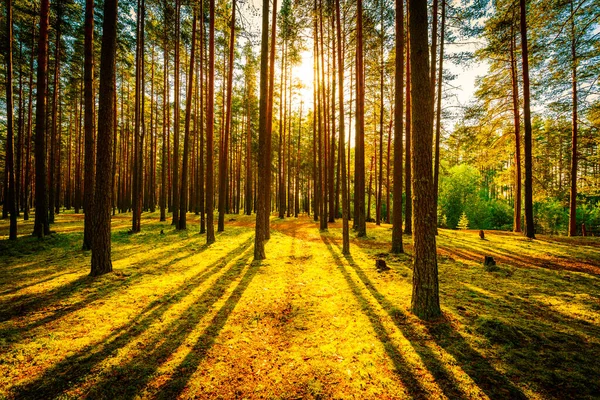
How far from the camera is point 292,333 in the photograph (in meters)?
3.78

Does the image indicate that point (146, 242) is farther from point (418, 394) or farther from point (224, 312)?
point (418, 394)

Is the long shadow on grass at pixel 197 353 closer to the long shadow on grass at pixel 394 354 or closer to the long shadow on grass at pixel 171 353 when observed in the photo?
the long shadow on grass at pixel 171 353

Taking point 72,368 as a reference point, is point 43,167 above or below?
above

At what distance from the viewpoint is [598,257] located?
8219mm

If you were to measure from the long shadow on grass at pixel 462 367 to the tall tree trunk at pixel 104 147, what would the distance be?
753cm

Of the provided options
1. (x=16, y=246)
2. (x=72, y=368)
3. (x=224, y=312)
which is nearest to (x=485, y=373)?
(x=224, y=312)

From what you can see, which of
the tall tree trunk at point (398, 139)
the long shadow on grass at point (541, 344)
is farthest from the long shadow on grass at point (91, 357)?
the tall tree trunk at point (398, 139)

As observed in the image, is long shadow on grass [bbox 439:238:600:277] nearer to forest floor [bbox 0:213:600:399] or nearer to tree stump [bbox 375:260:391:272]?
forest floor [bbox 0:213:600:399]

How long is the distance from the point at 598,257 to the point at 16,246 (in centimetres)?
2191

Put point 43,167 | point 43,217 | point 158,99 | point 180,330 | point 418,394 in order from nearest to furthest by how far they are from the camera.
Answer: point 418,394 → point 180,330 → point 43,167 → point 43,217 → point 158,99

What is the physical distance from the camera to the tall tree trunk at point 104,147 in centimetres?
600

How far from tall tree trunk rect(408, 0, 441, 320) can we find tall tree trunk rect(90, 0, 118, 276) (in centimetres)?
739

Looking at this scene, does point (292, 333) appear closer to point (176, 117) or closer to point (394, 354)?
point (394, 354)

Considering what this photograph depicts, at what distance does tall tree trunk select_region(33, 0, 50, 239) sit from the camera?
907 centimetres
